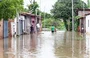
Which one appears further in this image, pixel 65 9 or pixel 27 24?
pixel 65 9

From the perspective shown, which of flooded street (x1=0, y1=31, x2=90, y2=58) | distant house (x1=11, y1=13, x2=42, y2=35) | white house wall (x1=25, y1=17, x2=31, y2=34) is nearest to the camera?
flooded street (x1=0, y1=31, x2=90, y2=58)

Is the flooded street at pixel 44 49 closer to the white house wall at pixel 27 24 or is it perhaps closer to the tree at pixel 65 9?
the white house wall at pixel 27 24

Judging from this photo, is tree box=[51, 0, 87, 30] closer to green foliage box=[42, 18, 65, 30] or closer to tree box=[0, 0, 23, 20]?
green foliage box=[42, 18, 65, 30]

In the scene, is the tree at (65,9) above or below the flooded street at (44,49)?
above

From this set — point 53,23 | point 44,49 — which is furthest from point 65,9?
point 44,49

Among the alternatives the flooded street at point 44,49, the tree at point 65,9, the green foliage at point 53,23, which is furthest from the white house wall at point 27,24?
the green foliage at point 53,23

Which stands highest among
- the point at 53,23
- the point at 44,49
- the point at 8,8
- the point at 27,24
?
the point at 8,8

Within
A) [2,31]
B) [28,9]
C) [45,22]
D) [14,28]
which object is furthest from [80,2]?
[2,31]

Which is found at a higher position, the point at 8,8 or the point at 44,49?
the point at 8,8

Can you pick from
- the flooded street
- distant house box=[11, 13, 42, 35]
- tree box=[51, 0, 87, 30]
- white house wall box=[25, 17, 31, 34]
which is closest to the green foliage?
tree box=[51, 0, 87, 30]

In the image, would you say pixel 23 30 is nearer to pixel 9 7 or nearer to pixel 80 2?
pixel 9 7

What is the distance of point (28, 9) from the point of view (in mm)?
61719

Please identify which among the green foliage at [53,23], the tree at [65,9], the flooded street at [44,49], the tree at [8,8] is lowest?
the flooded street at [44,49]

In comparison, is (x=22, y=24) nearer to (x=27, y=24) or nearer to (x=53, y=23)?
(x=27, y=24)
